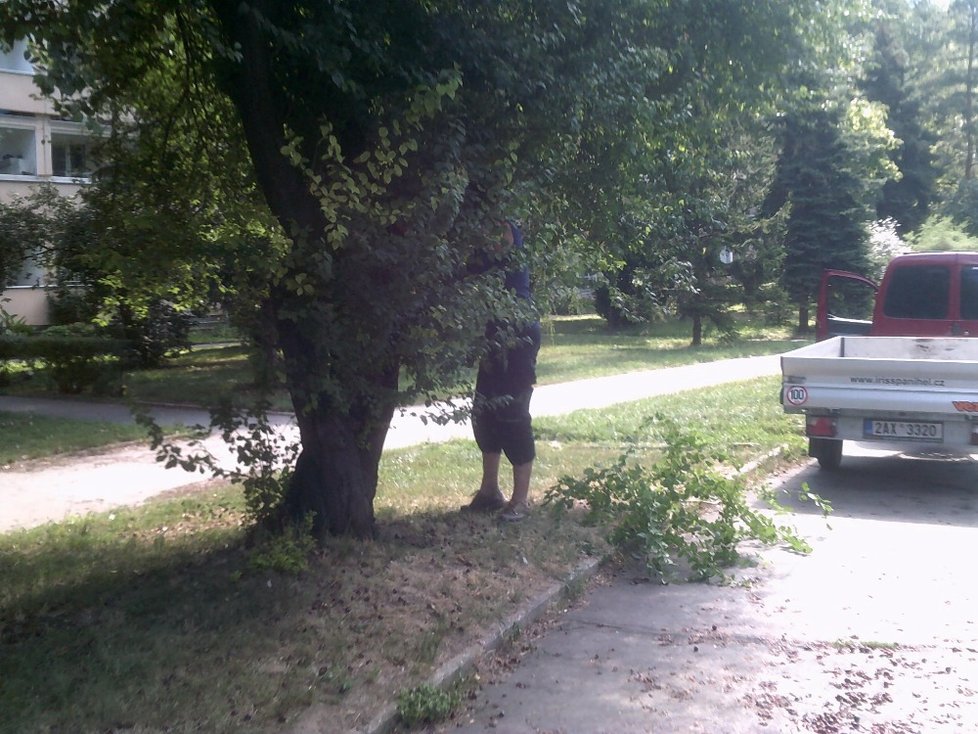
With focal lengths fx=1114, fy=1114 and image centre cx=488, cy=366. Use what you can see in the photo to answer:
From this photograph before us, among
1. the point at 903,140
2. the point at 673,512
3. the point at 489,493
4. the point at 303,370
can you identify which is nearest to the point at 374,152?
the point at 303,370

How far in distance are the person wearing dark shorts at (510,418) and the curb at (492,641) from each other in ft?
3.19

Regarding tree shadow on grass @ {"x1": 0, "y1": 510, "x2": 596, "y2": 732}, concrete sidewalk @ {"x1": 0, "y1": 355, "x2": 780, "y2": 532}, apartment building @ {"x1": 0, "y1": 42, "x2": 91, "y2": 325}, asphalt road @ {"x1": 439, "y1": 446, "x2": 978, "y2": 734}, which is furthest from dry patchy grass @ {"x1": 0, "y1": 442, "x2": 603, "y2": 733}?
apartment building @ {"x1": 0, "y1": 42, "x2": 91, "y2": 325}

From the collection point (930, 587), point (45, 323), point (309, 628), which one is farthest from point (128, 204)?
point (45, 323)

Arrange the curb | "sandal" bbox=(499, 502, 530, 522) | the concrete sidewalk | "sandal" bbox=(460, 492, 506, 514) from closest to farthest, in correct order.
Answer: the curb
"sandal" bbox=(499, 502, 530, 522)
"sandal" bbox=(460, 492, 506, 514)
the concrete sidewalk

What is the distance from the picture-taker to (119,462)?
1048cm

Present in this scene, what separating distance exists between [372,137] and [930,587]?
433 centimetres

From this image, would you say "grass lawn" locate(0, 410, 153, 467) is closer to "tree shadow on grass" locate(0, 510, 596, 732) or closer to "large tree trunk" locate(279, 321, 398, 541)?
"tree shadow on grass" locate(0, 510, 596, 732)

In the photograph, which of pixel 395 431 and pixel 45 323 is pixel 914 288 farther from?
pixel 45 323

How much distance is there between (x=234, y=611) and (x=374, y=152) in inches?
96.9

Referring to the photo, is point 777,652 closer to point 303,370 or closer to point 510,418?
point 510,418

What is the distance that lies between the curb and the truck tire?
15.2 feet

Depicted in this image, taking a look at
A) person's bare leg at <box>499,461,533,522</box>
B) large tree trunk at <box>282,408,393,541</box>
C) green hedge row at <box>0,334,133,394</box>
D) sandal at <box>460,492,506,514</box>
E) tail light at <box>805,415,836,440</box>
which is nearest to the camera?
large tree trunk at <box>282,408,393,541</box>

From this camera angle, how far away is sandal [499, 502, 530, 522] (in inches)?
302

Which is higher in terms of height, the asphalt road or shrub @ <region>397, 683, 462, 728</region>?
shrub @ <region>397, 683, 462, 728</region>
